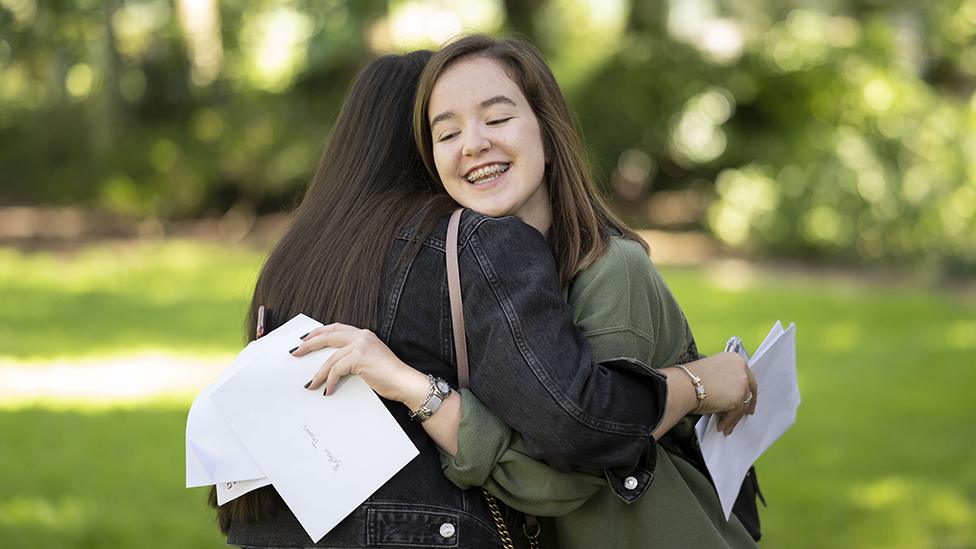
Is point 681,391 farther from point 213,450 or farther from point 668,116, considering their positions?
point 668,116

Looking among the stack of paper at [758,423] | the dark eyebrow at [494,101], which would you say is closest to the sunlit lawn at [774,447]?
the stack of paper at [758,423]

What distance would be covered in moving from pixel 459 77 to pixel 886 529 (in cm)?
403

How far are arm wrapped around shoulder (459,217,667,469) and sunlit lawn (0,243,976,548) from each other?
3456 mm

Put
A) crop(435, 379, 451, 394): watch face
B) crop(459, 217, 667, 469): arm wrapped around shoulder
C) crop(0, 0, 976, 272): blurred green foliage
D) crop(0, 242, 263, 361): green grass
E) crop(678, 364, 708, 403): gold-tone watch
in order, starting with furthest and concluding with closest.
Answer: crop(0, 0, 976, 272): blurred green foliage → crop(0, 242, 263, 361): green grass → crop(678, 364, 708, 403): gold-tone watch → crop(435, 379, 451, 394): watch face → crop(459, 217, 667, 469): arm wrapped around shoulder

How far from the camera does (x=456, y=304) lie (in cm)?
212

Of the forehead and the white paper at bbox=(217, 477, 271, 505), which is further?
the forehead

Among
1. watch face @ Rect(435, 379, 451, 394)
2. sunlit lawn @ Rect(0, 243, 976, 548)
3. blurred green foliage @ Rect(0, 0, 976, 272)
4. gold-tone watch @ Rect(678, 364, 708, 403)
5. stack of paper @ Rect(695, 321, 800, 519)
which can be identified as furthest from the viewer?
blurred green foliage @ Rect(0, 0, 976, 272)

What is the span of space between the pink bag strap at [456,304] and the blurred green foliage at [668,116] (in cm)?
951

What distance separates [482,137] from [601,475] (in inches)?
27.1

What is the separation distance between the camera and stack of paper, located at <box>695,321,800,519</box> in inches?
94.6

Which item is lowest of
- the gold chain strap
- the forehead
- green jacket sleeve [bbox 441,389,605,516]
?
the gold chain strap

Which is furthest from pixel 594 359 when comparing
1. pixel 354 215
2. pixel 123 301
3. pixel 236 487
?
pixel 123 301

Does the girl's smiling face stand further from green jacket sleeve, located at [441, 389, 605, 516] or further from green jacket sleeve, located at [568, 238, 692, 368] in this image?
green jacket sleeve, located at [441, 389, 605, 516]

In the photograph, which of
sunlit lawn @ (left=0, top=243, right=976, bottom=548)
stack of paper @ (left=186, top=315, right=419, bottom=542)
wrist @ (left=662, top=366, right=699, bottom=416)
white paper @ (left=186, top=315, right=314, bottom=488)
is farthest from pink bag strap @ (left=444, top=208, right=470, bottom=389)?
sunlit lawn @ (left=0, top=243, right=976, bottom=548)
